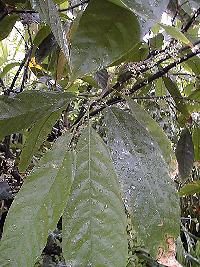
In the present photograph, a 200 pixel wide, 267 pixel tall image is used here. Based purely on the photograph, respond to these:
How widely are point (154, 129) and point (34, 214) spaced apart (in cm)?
20

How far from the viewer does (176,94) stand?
90cm

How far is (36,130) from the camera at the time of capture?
627 mm

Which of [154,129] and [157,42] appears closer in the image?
[154,129]

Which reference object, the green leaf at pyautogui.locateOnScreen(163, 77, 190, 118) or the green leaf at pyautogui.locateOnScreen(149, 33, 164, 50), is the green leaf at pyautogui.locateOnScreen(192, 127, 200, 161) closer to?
the green leaf at pyautogui.locateOnScreen(163, 77, 190, 118)

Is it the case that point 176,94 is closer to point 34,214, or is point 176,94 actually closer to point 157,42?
point 157,42

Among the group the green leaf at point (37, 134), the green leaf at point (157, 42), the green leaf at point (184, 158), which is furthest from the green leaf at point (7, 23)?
the green leaf at point (184, 158)

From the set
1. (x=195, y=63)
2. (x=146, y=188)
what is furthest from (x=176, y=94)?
(x=146, y=188)

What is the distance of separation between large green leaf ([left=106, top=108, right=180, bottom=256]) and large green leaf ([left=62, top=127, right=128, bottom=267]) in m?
0.02

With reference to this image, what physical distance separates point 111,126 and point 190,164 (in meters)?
0.47

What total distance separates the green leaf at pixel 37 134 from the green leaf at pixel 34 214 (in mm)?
126

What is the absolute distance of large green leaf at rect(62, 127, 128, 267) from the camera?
1.31 feet

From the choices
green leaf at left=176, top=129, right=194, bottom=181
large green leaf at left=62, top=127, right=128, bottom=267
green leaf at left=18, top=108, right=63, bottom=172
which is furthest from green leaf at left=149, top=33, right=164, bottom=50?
large green leaf at left=62, top=127, right=128, bottom=267

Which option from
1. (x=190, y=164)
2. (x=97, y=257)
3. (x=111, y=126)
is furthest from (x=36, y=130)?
(x=190, y=164)

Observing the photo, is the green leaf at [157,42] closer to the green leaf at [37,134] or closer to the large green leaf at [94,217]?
the green leaf at [37,134]
